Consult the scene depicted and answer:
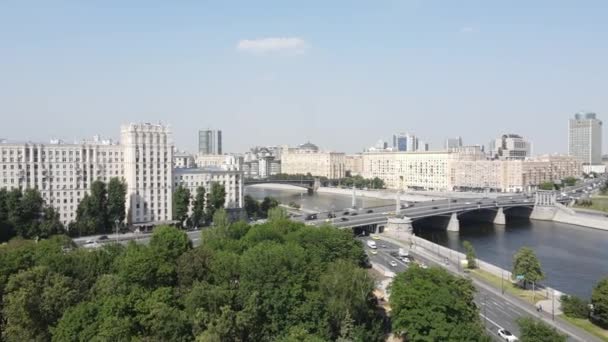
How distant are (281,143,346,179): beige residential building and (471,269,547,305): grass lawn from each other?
386ft

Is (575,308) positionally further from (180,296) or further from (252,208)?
(252,208)

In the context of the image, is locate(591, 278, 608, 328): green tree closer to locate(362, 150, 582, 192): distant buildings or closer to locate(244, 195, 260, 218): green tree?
locate(244, 195, 260, 218): green tree

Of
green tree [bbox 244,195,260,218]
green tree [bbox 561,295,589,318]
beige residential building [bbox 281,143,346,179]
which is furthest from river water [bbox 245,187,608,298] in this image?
beige residential building [bbox 281,143,346,179]

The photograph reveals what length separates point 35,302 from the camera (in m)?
23.2

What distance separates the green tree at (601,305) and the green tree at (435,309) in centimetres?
731

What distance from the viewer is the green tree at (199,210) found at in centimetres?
5684

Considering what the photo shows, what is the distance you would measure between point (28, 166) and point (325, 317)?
140 ft

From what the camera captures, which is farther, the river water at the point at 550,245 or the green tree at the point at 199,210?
the green tree at the point at 199,210

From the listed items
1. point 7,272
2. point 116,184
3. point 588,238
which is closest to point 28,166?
point 116,184

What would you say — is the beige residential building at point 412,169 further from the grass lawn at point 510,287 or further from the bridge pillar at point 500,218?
the grass lawn at point 510,287

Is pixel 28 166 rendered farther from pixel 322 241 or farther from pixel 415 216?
pixel 415 216

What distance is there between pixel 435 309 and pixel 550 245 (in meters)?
38.2

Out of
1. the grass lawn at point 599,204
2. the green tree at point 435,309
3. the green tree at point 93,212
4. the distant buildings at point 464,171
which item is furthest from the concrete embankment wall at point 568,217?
the green tree at point 93,212

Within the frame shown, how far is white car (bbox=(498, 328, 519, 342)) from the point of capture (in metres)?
24.4
